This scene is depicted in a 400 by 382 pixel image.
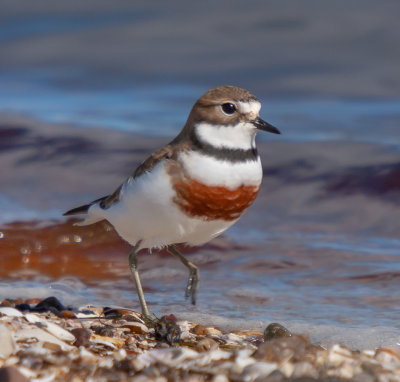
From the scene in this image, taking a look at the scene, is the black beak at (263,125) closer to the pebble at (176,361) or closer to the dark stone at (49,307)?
the pebble at (176,361)

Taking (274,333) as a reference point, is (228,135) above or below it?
above

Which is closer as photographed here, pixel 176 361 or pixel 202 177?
pixel 176 361

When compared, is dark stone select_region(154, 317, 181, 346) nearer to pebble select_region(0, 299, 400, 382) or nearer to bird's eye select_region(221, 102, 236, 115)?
pebble select_region(0, 299, 400, 382)

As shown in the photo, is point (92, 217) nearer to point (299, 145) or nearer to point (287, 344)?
point (287, 344)

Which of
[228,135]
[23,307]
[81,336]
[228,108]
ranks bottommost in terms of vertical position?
[23,307]

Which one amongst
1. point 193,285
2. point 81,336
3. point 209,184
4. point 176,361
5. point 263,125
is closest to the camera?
point 176,361

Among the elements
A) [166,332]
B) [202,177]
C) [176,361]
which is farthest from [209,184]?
[176,361]

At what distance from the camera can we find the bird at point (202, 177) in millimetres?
3900

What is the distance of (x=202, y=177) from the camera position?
3.88 metres

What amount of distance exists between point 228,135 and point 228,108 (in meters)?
0.14

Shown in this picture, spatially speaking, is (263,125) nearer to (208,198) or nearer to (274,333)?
(208,198)

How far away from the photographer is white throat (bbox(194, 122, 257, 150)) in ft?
13.1

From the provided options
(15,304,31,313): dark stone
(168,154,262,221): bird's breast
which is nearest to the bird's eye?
(168,154,262,221): bird's breast

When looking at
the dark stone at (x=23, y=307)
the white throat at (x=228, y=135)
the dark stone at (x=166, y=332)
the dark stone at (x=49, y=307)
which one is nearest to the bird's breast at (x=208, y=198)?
the white throat at (x=228, y=135)
